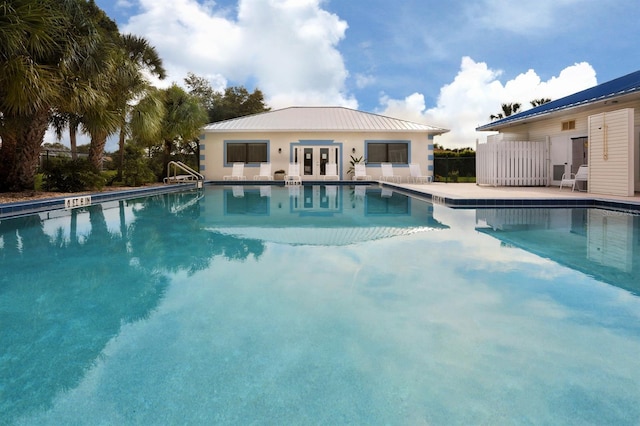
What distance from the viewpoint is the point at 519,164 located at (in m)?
16.7

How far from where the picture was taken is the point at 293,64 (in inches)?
795

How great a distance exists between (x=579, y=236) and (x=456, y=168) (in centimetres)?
1659

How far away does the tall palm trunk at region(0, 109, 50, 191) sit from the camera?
11.7m

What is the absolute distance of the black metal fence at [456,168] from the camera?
22.2m

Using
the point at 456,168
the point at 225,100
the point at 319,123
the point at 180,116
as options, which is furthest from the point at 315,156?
the point at 225,100

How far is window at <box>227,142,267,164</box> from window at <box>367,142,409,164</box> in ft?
17.0

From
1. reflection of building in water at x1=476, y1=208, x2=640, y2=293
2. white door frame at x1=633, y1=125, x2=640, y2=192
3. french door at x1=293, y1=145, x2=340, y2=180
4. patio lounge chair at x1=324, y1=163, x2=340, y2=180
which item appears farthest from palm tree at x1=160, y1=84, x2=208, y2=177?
white door frame at x1=633, y1=125, x2=640, y2=192

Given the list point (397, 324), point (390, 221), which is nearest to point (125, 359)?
point (397, 324)

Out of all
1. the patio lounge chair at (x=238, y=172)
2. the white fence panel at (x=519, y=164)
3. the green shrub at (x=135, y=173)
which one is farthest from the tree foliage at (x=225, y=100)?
the white fence panel at (x=519, y=164)

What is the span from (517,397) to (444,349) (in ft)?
1.73

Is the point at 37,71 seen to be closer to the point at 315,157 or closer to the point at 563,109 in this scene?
the point at 315,157

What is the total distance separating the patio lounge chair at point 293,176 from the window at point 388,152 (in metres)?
3.69

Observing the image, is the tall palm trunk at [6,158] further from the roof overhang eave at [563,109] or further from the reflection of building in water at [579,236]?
the roof overhang eave at [563,109]

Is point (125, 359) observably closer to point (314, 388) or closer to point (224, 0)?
point (314, 388)
